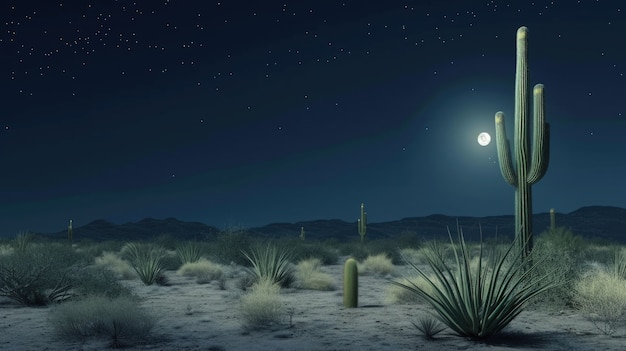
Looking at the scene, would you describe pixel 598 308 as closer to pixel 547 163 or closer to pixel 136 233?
pixel 547 163

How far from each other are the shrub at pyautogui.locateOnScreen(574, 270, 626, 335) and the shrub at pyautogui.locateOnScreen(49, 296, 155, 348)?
23.9 feet

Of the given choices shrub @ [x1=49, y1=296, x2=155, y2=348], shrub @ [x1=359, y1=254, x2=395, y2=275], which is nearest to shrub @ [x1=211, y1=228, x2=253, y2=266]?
shrub @ [x1=359, y1=254, x2=395, y2=275]

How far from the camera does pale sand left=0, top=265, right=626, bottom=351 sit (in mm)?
8867

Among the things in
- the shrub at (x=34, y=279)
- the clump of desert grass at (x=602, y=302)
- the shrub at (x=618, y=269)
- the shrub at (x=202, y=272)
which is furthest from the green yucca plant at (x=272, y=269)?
the shrub at (x=618, y=269)

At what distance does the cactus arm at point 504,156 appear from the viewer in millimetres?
13797

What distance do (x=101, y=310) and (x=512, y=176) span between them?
900 centimetres

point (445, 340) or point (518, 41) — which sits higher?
point (518, 41)

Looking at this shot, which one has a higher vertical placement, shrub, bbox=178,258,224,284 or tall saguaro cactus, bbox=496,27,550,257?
tall saguaro cactus, bbox=496,27,550,257

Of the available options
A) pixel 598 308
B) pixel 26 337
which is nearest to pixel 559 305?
pixel 598 308

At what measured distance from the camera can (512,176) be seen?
45.2 feet

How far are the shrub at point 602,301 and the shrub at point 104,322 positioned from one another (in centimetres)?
728

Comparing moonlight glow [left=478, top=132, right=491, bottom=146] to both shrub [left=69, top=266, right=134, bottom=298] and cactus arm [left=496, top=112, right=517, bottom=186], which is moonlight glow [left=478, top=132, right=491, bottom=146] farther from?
shrub [left=69, top=266, right=134, bottom=298]

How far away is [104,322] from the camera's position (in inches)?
374

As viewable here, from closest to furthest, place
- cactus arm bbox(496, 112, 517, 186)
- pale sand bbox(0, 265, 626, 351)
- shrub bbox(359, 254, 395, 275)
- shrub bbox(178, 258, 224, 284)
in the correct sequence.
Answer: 1. pale sand bbox(0, 265, 626, 351)
2. cactus arm bbox(496, 112, 517, 186)
3. shrub bbox(178, 258, 224, 284)
4. shrub bbox(359, 254, 395, 275)
